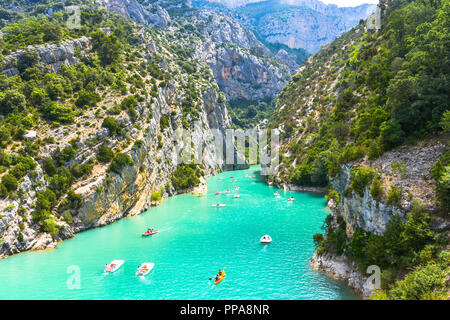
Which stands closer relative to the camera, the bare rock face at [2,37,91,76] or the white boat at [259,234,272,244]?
the white boat at [259,234,272,244]

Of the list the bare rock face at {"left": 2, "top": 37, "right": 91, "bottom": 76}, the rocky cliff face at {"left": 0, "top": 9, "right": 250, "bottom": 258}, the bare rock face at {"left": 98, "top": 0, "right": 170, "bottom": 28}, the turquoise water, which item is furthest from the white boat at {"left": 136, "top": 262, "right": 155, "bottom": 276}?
the bare rock face at {"left": 98, "top": 0, "right": 170, "bottom": 28}

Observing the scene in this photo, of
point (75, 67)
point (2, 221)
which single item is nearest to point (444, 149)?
point (2, 221)

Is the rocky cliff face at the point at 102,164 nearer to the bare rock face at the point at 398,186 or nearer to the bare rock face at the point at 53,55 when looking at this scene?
the bare rock face at the point at 53,55

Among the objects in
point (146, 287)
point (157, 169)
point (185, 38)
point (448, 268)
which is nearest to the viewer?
point (448, 268)

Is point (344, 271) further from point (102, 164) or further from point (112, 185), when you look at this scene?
point (102, 164)

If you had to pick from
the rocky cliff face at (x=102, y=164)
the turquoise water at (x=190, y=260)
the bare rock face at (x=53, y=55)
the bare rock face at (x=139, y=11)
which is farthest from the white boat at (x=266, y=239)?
the bare rock face at (x=139, y=11)

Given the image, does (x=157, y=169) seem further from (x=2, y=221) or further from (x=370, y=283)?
(x=370, y=283)

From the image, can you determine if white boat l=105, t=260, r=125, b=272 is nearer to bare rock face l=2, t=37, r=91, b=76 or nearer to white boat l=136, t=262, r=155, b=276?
white boat l=136, t=262, r=155, b=276
